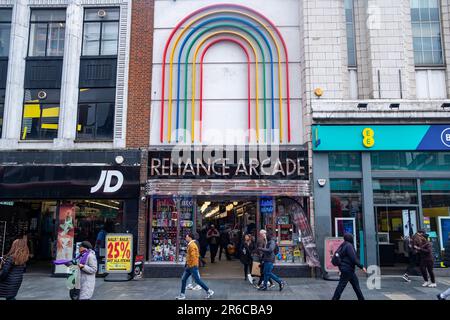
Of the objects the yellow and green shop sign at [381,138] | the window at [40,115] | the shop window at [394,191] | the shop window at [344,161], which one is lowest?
the shop window at [394,191]

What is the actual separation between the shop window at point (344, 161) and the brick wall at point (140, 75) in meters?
6.81

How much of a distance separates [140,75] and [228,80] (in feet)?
11.0

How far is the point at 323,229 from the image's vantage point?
45.8 ft

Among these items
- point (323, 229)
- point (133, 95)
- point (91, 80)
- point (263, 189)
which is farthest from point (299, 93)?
point (91, 80)

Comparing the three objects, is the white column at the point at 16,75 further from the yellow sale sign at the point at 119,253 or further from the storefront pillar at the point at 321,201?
the storefront pillar at the point at 321,201

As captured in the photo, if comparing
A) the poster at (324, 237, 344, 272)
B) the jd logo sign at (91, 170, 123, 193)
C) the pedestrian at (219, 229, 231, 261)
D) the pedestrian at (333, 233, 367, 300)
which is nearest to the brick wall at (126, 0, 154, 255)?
the jd logo sign at (91, 170, 123, 193)

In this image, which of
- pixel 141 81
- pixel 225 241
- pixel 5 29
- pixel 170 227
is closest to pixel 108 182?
pixel 170 227

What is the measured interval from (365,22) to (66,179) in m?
12.6

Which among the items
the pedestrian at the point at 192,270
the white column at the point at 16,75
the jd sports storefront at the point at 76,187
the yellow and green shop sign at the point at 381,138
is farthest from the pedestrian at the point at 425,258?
the white column at the point at 16,75

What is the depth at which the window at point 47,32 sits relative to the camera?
15906 millimetres

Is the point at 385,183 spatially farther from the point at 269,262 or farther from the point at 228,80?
the point at 228,80

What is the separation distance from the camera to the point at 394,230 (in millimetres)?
14344

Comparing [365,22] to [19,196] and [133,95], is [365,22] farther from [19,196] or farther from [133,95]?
[19,196]

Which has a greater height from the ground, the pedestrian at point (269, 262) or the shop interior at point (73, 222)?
the shop interior at point (73, 222)
